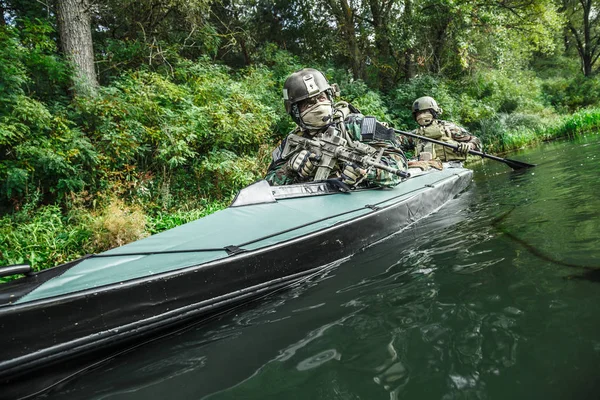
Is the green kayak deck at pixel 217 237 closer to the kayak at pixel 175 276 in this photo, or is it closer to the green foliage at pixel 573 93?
the kayak at pixel 175 276

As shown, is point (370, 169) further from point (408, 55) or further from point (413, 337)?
point (408, 55)

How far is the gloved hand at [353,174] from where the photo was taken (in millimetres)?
3889

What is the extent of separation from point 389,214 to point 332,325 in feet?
6.01

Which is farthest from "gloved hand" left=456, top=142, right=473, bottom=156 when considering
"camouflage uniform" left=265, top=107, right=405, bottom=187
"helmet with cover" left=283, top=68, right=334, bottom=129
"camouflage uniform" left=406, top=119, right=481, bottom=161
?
"helmet with cover" left=283, top=68, right=334, bottom=129

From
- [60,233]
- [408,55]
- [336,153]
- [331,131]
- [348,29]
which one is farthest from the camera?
[408,55]

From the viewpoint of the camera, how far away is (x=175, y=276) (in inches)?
79.0

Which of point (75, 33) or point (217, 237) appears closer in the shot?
point (217, 237)

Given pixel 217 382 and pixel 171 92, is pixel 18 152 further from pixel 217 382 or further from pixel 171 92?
pixel 217 382

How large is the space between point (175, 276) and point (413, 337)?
1322mm

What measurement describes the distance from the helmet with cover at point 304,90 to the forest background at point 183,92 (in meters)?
2.67

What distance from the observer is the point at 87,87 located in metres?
6.19

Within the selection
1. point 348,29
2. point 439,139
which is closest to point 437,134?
point 439,139

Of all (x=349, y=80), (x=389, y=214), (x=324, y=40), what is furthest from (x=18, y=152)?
(x=324, y=40)

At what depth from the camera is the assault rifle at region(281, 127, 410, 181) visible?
3.94 metres
